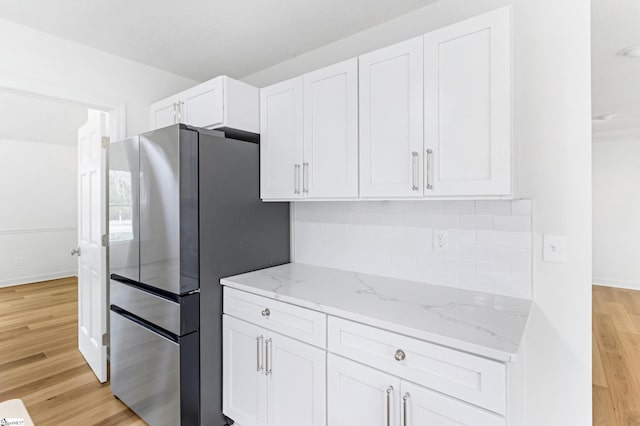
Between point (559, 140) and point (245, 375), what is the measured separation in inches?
77.2

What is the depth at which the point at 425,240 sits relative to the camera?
5.96 ft

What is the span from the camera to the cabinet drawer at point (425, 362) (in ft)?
3.36

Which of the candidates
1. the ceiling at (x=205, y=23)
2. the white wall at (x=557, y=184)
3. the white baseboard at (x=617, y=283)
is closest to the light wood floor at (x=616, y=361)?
the white baseboard at (x=617, y=283)


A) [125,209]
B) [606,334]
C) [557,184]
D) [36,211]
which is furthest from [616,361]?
[36,211]

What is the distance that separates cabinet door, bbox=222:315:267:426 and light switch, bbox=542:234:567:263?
1422 mm

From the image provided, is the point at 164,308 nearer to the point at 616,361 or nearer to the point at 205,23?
the point at 205,23

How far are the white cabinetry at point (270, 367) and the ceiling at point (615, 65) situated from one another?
7.48 ft

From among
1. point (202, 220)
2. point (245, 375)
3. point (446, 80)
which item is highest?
point (446, 80)

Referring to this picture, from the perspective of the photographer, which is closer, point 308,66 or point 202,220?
point 202,220

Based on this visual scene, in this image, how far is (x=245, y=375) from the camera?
5.86 feet

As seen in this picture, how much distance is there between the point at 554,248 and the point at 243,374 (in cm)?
169

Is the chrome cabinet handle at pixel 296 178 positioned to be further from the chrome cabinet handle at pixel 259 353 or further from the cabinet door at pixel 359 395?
the cabinet door at pixel 359 395

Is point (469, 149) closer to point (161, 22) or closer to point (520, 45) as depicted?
point (520, 45)

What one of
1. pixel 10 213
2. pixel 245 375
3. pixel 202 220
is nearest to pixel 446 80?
pixel 202 220
